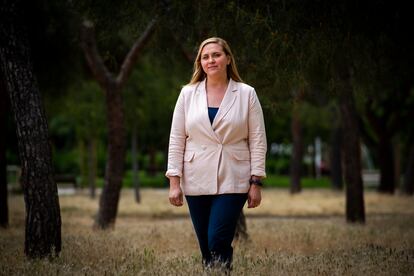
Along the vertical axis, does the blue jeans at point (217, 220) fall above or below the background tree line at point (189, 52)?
below

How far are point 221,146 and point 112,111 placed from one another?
7.94 metres

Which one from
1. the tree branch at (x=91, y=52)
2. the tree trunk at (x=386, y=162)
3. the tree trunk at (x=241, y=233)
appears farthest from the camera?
the tree trunk at (x=386, y=162)

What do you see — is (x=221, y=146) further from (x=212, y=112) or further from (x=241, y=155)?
(x=212, y=112)

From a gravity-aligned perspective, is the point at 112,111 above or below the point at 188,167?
above

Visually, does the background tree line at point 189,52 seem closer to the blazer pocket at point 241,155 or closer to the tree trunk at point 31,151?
the tree trunk at point 31,151

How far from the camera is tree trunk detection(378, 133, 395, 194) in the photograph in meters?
25.6

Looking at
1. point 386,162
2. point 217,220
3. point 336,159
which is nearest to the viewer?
point 217,220

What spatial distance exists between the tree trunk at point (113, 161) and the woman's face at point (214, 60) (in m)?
7.65

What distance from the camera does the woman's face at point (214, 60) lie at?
5.92m

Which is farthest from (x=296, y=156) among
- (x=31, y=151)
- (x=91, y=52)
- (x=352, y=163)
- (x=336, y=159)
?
(x=31, y=151)

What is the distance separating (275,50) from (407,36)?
202 centimetres

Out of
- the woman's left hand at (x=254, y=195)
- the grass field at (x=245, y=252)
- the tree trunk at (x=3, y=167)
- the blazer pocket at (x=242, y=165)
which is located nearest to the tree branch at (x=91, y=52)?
the tree trunk at (x=3, y=167)

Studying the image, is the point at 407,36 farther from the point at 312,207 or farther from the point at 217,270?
the point at 312,207

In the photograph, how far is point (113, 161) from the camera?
1366 cm
